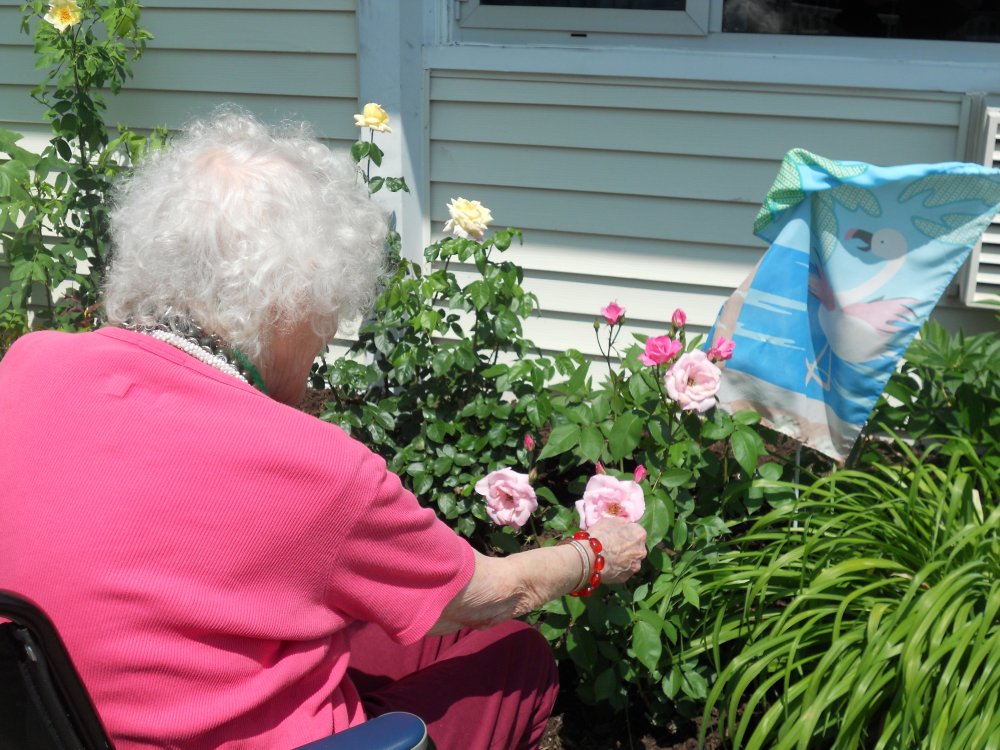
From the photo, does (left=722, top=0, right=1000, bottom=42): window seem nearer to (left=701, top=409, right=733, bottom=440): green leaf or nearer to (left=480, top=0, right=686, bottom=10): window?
(left=480, top=0, right=686, bottom=10): window

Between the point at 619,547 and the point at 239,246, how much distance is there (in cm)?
90

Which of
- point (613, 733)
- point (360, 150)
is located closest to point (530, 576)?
point (613, 733)

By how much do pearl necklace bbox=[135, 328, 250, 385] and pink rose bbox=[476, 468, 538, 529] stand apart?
2.50ft

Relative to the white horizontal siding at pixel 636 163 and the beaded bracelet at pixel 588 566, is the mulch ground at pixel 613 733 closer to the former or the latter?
the beaded bracelet at pixel 588 566

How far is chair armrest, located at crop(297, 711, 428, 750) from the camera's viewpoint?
133 cm

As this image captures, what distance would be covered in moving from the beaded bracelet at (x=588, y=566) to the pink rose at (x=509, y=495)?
26cm

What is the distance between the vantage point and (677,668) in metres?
2.25

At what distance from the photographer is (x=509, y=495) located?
7.09 ft

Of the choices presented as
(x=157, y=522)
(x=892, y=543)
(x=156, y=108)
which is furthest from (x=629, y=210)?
(x=157, y=522)

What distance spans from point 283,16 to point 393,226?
909 millimetres

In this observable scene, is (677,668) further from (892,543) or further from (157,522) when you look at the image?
(157,522)

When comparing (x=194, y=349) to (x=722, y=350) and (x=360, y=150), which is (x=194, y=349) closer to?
(x=722, y=350)

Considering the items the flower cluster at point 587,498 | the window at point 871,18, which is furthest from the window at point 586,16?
the flower cluster at point 587,498

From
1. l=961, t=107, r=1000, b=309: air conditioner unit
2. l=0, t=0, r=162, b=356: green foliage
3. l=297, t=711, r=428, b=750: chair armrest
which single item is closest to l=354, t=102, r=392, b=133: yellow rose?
l=0, t=0, r=162, b=356: green foliage
